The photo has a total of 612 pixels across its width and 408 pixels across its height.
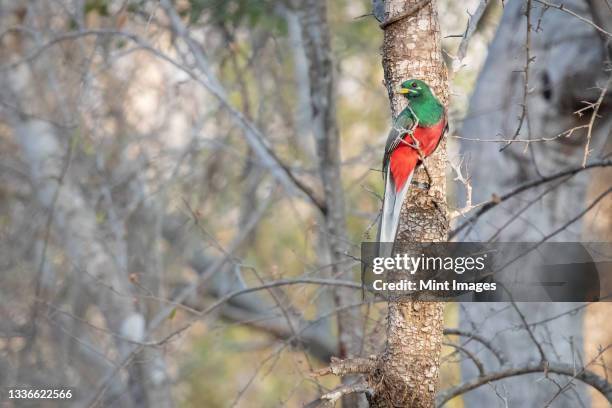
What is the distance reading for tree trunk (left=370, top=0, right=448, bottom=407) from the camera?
2.28 meters

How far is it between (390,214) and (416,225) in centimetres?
15

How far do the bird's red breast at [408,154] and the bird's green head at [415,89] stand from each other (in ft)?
0.30

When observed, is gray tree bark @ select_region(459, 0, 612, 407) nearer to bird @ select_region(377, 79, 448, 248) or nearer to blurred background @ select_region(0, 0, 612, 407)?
blurred background @ select_region(0, 0, 612, 407)

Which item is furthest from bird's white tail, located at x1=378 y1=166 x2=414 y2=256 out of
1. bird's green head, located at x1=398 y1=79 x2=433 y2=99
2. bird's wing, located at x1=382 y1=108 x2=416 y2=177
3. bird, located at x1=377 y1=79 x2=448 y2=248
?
bird's green head, located at x1=398 y1=79 x2=433 y2=99

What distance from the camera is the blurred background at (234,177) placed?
13.6 ft

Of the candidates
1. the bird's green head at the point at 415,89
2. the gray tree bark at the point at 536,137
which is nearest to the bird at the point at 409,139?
the bird's green head at the point at 415,89

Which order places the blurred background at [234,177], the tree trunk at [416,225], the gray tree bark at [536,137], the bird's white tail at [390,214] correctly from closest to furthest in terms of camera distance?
the bird's white tail at [390,214] < the tree trunk at [416,225] < the blurred background at [234,177] < the gray tree bark at [536,137]

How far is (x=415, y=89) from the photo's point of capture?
219cm

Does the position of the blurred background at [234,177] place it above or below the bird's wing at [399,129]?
above

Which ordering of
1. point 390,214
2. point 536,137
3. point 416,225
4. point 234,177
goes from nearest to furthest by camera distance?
point 390,214
point 416,225
point 536,137
point 234,177

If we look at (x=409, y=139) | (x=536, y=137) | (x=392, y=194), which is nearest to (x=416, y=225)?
(x=392, y=194)

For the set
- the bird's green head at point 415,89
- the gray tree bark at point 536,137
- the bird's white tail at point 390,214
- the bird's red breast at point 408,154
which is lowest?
the bird's white tail at point 390,214

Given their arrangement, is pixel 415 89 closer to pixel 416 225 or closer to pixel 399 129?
pixel 399 129

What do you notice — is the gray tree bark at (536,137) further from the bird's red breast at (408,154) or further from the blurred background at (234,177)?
the bird's red breast at (408,154)
